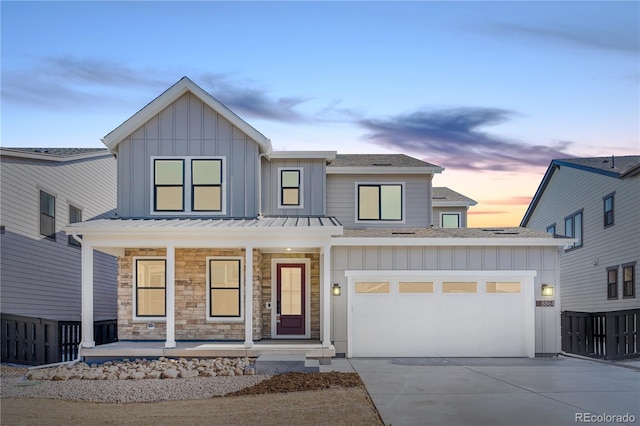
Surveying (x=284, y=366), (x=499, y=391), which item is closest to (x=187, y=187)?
(x=284, y=366)

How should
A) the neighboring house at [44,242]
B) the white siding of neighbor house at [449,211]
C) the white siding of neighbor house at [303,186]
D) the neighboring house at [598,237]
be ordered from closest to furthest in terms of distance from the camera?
the neighboring house at [44,242]
the neighboring house at [598,237]
the white siding of neighbor house at [303,186]
the white siding of neighbor house at [449,211]

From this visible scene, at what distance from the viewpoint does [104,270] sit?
24.5m

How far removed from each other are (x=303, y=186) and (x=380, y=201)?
2.68 metres

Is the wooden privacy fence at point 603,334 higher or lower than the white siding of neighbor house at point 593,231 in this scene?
lower

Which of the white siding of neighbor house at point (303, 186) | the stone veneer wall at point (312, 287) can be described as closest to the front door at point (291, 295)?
the stone veneer wall at point (312, 287)

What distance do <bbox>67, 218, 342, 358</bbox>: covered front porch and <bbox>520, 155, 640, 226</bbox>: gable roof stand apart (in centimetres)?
1101

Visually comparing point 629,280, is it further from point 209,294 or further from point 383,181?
point 209,294

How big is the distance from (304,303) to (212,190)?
4.21 m

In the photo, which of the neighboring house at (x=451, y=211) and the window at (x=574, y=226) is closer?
the window at (x=574, y=226)

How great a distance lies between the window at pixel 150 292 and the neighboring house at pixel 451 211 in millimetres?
15522

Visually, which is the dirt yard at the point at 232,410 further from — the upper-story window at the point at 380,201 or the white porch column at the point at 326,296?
the upper-story window at the point at 380,201

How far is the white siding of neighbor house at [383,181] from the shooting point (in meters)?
20.3

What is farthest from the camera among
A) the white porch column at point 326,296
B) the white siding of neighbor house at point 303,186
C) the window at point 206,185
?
the white siding of neighbor house at point 303,186

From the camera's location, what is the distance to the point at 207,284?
58.6 ft
